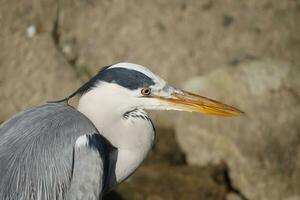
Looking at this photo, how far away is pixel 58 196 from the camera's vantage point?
353cm

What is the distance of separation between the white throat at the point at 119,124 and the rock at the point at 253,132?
74.2 inches

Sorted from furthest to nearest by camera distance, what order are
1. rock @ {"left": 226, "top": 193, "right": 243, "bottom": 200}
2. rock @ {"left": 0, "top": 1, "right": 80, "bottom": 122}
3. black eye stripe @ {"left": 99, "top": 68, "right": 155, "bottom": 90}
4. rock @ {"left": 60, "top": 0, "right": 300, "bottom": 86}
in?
1. rock @ {"left": 60, "top": 0, "right": 300, "bottom": 86}
2. rock @ {"left": 0, "top": 1, "right": 80, "bottom": 122}
3. rock @ {"left": 226, "top": 193, "right": 243, "bottom": 200}
4. black eye stripe @ {"left": 99, "top": 68, "right": 155, "bottom": 90}

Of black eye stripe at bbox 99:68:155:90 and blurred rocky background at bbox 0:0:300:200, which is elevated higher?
black eye stripe at bbox 99:68:155:90

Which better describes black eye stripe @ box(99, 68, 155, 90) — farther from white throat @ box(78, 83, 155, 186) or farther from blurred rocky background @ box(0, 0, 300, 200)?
blurred rocky background @ box(0, 0, 300, 200)

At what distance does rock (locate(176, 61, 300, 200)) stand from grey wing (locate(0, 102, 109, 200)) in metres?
2.15

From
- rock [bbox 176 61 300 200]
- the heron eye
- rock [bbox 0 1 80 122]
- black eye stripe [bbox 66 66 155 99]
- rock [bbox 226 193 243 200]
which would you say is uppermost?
black eye stripe [bbox 66 66 155 99]

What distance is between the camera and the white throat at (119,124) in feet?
12.2

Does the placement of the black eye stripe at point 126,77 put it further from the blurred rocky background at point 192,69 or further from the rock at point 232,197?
the rock at point 232,197

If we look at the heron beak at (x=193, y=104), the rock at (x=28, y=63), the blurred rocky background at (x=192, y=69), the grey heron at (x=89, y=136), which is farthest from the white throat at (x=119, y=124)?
the rock at (x=28, y=63)

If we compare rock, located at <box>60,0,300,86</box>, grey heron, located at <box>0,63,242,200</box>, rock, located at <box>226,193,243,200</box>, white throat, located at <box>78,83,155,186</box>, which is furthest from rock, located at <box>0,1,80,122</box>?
white throat, located at <box>78,83,155,186</box>

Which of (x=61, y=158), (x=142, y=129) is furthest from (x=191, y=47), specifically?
(x=61, y=158)

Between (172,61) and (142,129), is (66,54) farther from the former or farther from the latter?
(142,129)

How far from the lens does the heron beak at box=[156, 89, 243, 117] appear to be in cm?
380

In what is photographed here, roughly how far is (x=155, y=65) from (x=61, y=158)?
2.61m
